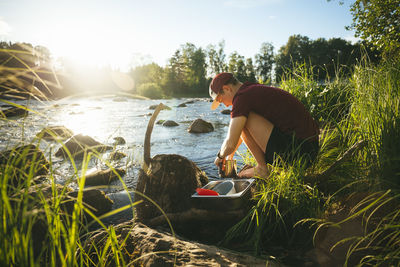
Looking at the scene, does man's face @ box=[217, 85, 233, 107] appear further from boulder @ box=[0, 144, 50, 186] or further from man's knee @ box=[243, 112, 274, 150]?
boulder @ box=[0, 144, 50, 186]

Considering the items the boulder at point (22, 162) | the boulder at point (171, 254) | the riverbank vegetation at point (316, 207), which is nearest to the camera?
the boulder at point (22, 162)

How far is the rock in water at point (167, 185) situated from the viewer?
7.59 feet

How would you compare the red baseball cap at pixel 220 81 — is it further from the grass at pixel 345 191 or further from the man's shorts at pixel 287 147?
the grass at pixel 345 191

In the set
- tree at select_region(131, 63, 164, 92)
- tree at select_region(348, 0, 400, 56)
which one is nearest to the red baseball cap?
tree at select_region(348, 0, 400, 56)

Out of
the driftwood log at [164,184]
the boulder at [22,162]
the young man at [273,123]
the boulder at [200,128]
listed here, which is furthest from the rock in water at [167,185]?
the boulder at [200,128]

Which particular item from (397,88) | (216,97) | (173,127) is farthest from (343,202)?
(173,127)

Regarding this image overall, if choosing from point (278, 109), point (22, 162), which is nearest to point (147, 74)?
point (278, 109)

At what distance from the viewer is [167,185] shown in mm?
2400

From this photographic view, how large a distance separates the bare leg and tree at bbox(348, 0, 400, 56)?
5.41 m

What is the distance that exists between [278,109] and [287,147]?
0.41m

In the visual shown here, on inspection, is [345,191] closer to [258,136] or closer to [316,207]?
[316,207]

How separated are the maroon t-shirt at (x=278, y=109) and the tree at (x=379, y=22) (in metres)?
5.20

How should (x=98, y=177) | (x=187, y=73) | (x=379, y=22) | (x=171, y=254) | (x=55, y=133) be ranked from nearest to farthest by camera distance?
(x=55, y=133) < (x=171, y=254) < (x=98, y=177) < (x=379, y=22) < (x=187, y=73)

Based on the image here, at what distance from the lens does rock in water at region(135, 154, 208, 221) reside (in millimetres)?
2312
